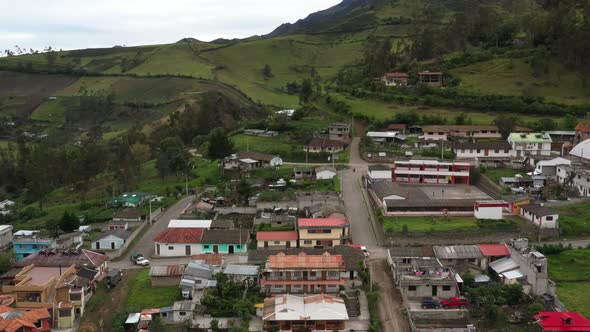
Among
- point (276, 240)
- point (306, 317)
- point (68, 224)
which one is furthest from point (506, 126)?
point (68, 224)

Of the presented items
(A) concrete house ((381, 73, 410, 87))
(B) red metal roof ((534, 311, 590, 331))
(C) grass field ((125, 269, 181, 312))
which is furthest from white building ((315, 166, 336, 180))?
(A) concrete house ((381, 73, 410, 87))

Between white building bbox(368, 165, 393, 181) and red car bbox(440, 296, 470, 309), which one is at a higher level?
white building bbox(368, 165, 393, 181)

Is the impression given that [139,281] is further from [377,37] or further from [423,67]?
[377,37]

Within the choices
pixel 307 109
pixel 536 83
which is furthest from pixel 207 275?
pixel 536 83

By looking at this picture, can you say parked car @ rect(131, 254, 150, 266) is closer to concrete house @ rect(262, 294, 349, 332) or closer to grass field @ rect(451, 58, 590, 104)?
concrete house @ rect(262, 294, 349, 332)

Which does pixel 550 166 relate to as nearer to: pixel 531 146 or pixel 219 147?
pixel 531 146

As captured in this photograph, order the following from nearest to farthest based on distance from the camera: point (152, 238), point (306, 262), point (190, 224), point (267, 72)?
point (306, 262), point (190, 224), point (152, 238), point (267, 72)
